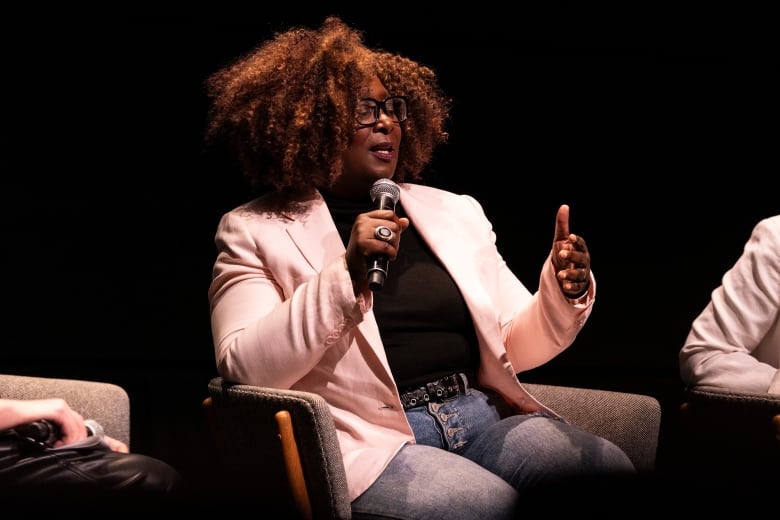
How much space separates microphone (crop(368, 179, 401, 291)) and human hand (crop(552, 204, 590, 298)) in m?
0.33

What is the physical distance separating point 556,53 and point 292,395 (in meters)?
1.85

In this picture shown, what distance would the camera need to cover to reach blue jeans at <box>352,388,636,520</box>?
1.59 meters

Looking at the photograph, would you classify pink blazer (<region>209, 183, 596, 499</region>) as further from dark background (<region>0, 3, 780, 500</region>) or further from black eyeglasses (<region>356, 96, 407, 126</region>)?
dark background (<region>0, 3, 780, 500</region>)

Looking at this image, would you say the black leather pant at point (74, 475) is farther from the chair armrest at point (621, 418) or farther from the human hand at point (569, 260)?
the chair armrest at point (621, 418)

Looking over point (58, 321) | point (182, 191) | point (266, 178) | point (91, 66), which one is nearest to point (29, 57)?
point (91, 66)

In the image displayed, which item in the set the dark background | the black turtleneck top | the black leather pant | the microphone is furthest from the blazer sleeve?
the black leather pant

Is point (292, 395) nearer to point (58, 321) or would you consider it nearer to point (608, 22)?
point (58, 321)

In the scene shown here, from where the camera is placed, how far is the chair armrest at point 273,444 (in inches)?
62.6

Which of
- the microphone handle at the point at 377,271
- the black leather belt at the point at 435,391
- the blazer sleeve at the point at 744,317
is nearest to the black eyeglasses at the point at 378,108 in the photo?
the microphone handle at the point at 377,271

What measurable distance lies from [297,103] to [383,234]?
0.53m

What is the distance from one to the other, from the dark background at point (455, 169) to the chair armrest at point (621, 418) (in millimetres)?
844

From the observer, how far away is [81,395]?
2037mm

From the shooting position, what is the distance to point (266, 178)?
2.09 meters

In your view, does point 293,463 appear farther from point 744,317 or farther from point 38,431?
point 744,317
